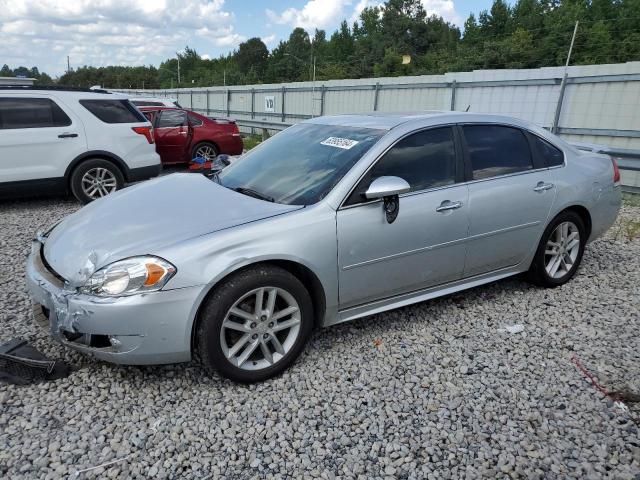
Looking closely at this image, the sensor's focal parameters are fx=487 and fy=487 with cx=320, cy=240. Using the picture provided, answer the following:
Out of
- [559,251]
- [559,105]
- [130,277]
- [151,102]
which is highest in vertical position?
[559,105]

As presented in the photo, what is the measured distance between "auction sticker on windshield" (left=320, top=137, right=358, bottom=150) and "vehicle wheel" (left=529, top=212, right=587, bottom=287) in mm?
1971

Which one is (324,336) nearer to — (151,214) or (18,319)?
(151,214)

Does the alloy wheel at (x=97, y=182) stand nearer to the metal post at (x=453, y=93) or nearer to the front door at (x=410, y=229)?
the front door at (x=410, y=229)

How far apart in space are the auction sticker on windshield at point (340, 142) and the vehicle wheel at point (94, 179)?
4949 mm

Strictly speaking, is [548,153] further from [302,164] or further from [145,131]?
[145,131]

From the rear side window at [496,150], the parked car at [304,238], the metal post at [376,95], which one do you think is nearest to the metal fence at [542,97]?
the metal post at [376,95]

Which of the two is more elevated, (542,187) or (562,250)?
(542,187)

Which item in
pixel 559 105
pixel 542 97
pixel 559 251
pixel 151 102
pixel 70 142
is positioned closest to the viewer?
pixel 559 251

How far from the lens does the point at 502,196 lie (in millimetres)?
3828

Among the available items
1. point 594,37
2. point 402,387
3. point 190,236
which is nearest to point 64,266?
point 190,236

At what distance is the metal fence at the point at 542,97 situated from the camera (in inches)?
375

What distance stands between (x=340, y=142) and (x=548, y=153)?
1.98 m

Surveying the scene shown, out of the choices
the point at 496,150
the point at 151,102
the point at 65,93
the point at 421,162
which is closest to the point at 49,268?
the point at 421,162

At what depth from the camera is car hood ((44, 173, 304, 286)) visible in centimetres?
277
